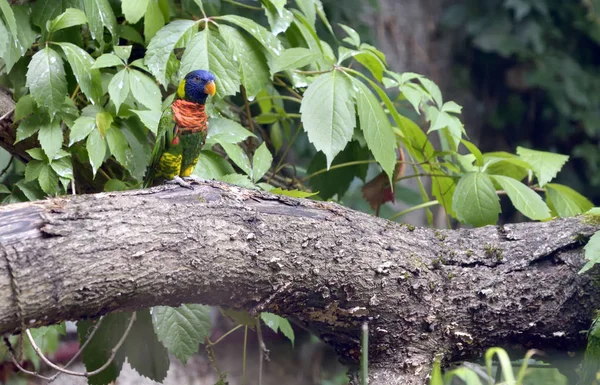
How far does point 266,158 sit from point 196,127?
0.31 meters

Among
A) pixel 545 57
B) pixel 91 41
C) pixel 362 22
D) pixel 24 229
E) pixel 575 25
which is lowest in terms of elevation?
pixel 24 229

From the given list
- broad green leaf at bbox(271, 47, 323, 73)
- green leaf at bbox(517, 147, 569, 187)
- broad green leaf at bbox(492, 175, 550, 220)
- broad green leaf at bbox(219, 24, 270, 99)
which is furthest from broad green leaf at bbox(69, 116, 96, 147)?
green leaf at bbox(517, 147, 569, 187)

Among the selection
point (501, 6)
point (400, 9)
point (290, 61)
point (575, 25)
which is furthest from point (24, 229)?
point (575, 25)

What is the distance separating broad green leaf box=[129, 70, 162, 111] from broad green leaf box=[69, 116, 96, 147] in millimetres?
162

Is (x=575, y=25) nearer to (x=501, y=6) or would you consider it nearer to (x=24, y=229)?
(x=501, y=6)

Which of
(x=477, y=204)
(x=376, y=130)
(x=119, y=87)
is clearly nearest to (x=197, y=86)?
(x=119, y=87)

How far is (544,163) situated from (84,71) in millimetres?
1644

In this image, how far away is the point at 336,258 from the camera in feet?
5.45

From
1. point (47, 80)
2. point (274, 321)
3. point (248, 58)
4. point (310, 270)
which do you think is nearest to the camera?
point (310, 270)

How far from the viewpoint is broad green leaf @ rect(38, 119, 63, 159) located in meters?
1.85

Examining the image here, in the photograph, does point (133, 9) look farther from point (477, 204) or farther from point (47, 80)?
point (477, 204)

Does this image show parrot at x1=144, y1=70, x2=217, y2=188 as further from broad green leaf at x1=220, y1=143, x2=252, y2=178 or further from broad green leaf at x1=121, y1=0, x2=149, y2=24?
broad green leaf at x1=121, y1=0, x2=149, y2=24

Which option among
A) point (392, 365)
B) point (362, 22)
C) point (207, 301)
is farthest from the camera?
point (362, 22)

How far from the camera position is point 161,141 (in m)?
2.11
